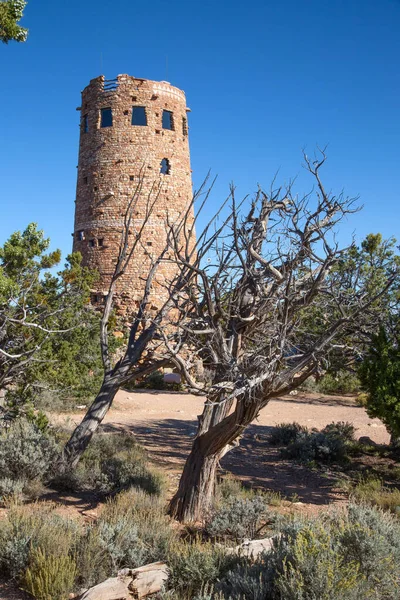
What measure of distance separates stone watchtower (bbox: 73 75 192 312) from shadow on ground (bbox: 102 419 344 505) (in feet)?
30.4

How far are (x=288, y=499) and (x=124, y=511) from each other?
10.5 feet

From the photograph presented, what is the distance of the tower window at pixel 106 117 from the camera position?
24.1 meters

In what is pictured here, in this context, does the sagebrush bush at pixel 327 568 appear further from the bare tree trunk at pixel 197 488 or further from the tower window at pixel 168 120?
the tower window at pixel 168 120

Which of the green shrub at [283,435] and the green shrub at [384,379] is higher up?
the green shrub at [384,379]

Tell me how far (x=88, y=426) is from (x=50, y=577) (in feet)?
13.3

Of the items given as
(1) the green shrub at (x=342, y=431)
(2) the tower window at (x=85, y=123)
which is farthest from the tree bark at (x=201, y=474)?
(2) the tower window at (x=85, y=123)

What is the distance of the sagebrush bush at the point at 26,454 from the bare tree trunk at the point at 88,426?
0.25 metres

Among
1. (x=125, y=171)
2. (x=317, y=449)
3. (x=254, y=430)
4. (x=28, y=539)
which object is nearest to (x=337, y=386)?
(x=254, y=430)

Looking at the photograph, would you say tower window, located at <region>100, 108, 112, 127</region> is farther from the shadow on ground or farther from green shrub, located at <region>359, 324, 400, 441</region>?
green shrub, located at <region>359, 324, 400, 441</region>

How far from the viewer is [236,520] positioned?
6.46 metres

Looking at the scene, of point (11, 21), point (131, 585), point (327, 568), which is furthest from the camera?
point (11, 21)

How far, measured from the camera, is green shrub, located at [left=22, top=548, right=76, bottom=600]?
179 inches

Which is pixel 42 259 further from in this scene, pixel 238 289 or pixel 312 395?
pixel 312 395

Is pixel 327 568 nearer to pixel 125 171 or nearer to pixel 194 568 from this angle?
pixel 194 568
